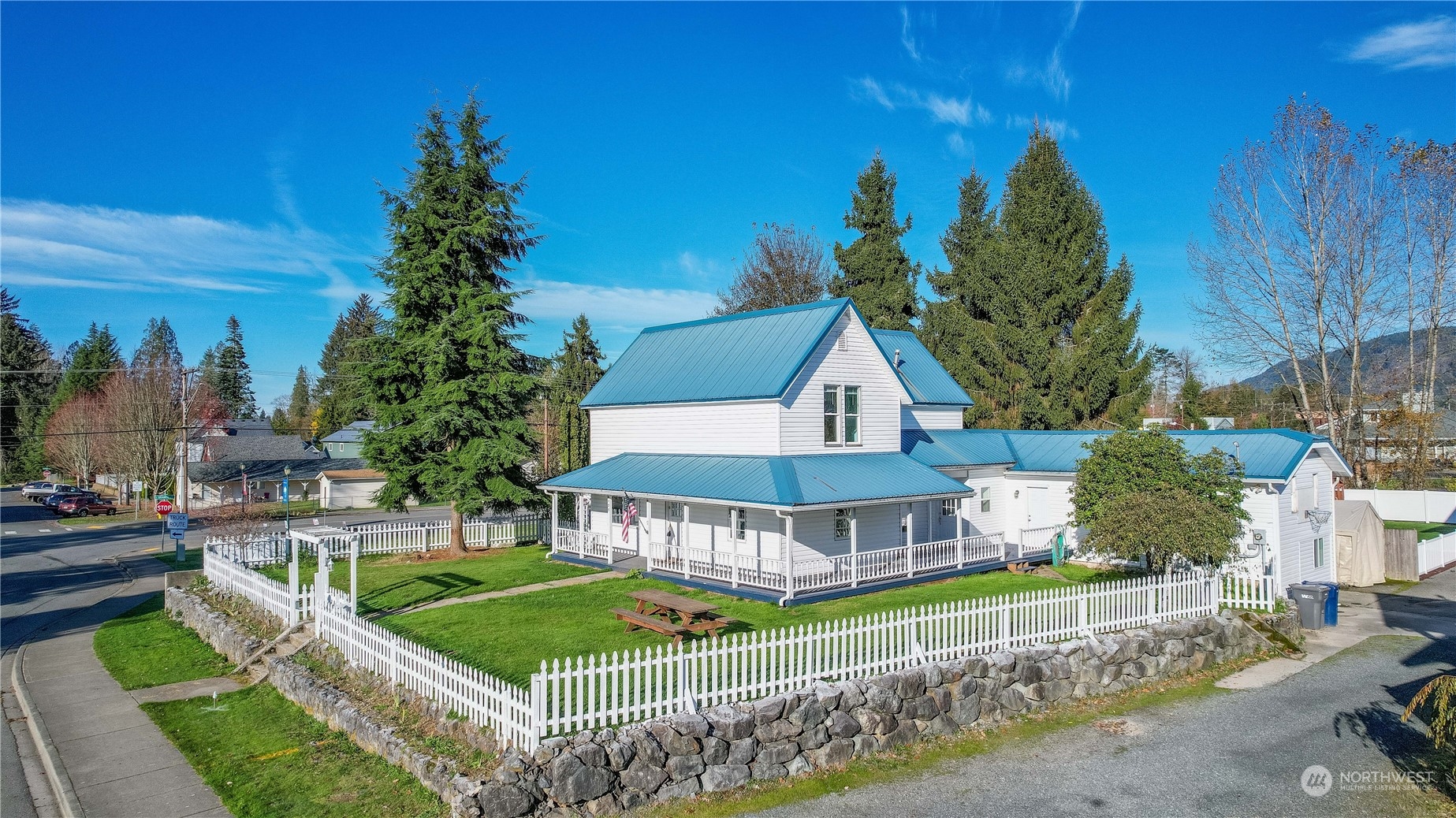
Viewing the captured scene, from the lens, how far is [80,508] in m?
53.7

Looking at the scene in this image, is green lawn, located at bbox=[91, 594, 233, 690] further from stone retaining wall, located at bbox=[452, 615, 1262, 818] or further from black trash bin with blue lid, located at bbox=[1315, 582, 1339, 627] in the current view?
black trash bin with blue lid, located at bbox=[1315, 582, 1339, 627]

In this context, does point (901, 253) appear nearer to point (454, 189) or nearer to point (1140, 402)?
point (1140, 402)

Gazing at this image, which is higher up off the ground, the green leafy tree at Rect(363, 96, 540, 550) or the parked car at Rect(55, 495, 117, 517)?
the green leafy tree at Rect(363, 96, 540, 550)

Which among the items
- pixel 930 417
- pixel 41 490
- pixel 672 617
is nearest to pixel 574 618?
pixel 672 617

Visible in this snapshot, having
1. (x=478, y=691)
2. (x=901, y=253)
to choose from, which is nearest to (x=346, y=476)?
(x=901, y=253)

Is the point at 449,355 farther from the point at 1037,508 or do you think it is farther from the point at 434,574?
the point at 1037,508

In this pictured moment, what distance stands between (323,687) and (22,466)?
101 m

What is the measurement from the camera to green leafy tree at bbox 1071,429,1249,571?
18297mm

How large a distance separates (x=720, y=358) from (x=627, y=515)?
6031 millimetres

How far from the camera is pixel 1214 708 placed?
1356 cm

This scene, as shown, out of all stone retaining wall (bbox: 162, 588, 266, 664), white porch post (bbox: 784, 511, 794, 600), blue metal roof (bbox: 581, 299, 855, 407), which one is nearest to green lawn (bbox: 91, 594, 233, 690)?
stone retaining wall (bbox: 162, 588, 266, 664)

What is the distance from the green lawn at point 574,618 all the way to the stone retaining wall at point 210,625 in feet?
8.63

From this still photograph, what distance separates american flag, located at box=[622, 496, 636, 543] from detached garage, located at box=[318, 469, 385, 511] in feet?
128

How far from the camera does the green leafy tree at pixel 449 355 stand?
28266 mm
